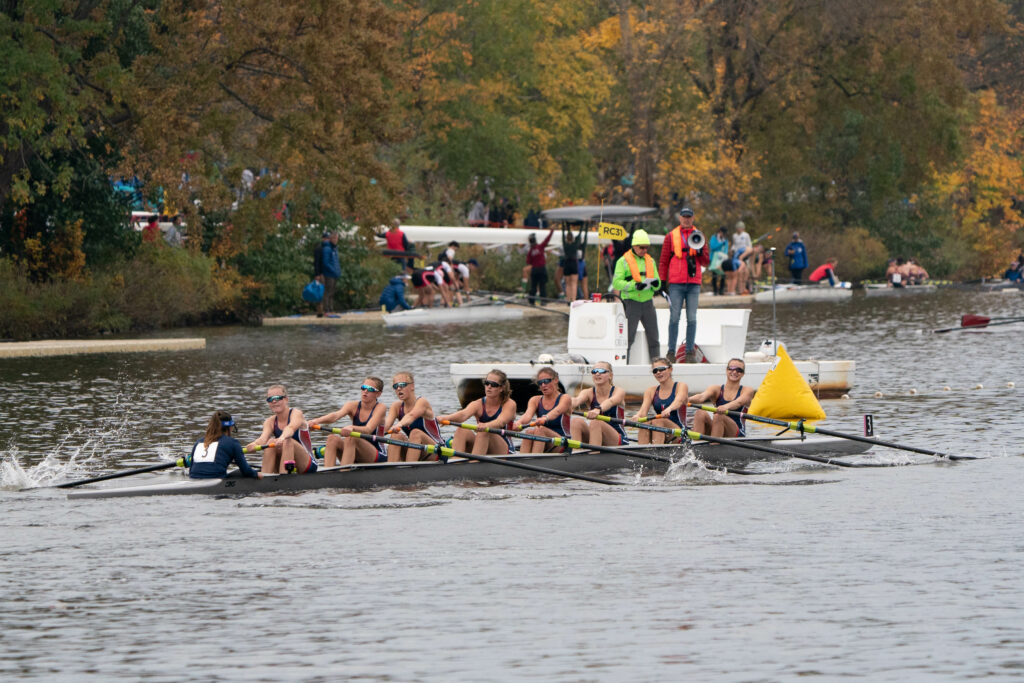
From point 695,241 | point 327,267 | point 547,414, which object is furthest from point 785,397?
point 327,267

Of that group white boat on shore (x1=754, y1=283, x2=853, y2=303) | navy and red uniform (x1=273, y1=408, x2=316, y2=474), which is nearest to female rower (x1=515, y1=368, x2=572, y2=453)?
navy and red uniform (x1=273, y1=408, x2=316, y2=474)

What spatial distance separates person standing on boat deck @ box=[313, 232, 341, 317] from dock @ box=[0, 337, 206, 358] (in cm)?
723

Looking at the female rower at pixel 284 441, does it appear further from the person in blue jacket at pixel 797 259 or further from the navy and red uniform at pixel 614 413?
the person in blue jacket at pixel 797 259

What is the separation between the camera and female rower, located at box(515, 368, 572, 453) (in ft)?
63.3

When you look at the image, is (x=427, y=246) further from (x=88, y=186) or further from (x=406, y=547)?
(x=406, y=547)

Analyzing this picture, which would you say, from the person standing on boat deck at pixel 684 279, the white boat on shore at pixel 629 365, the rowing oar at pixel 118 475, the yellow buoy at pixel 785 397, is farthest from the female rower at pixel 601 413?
the person standing on boat deck at pixel 684 279

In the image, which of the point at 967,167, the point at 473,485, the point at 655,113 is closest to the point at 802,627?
the point at 473,485

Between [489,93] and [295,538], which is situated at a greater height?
[489,93]

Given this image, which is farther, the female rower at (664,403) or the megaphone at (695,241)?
the megaphone at (695,241)

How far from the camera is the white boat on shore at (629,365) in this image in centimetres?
2461

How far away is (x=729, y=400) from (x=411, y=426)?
420 centimetres

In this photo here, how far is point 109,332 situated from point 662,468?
22.5 meters

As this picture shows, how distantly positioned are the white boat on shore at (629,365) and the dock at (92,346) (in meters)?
11.5

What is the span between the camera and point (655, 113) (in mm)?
63719
